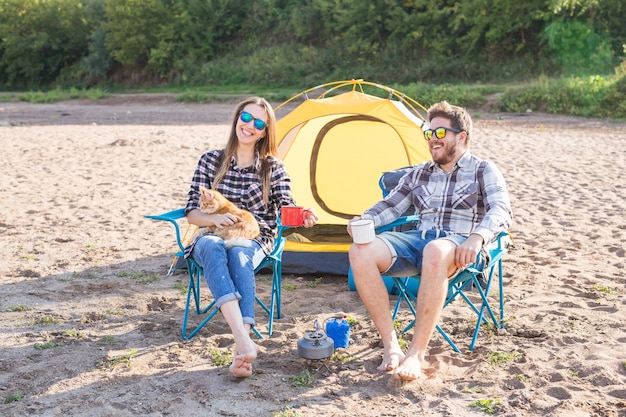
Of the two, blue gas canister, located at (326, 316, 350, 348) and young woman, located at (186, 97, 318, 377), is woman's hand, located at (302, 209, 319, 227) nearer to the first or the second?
young woman, located at (186, 97, 318, 377)

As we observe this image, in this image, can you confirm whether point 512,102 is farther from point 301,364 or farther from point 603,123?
point 301,364

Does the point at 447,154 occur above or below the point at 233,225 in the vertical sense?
above

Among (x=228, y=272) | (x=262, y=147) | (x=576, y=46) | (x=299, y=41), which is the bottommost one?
(x=228, y=272)

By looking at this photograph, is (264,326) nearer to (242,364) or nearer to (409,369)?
(242,364)

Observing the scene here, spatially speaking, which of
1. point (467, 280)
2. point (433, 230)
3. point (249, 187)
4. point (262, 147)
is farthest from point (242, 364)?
point (467, 280)

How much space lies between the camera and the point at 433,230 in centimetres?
394

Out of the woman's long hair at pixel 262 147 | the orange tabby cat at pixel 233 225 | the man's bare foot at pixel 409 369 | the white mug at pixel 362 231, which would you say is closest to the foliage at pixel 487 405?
the man's bare foot at pixel 409 369

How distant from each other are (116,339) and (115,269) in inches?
59.0

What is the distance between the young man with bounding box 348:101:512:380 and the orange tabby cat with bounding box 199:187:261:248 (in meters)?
0.62

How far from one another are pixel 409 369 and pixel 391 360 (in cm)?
16

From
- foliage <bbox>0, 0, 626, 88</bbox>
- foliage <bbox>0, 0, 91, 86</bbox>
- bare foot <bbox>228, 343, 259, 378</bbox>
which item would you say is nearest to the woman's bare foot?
bare foot <bbox>228, 343, 259, 378</bbox>

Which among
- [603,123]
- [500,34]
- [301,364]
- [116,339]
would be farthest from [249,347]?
[500,34]

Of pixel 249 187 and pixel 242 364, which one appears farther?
pixel 249 187

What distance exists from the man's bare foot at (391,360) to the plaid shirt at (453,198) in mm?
731
